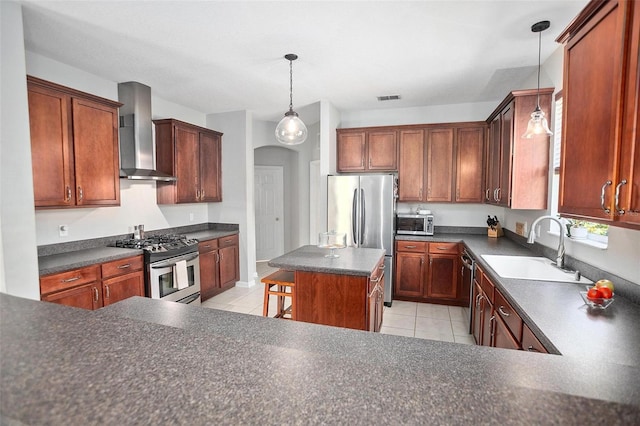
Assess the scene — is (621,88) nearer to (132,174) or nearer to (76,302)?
(76,302)

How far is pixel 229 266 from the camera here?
478 centimetres

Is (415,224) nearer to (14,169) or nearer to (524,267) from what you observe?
(524,267)

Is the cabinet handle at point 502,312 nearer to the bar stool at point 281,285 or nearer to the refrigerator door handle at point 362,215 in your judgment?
the bar stool at point 281,285

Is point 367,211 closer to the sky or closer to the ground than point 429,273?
Answer: closer to the sky

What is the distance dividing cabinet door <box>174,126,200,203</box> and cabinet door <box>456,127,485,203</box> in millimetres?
3681

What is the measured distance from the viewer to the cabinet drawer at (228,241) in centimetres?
457

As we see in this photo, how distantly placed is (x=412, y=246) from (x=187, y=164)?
327 centimetres

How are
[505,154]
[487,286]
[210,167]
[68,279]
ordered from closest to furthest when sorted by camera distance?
[487,286], [68,279], [505,154], [210,167]

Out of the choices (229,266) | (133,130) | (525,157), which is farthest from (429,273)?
(133,130)

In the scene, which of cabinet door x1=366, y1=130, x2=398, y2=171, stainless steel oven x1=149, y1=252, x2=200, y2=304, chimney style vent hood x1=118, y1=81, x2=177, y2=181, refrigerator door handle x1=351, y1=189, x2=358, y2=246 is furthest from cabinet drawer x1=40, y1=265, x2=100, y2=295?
cabinet door x1=366, y1=130, x2=398, y2=171

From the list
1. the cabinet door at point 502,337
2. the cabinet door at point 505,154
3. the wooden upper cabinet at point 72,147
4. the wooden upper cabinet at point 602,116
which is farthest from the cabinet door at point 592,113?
the wooden upper cabinet at point 72,147

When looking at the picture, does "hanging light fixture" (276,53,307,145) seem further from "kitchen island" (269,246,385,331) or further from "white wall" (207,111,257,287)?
"white wall" (207,111,257,287)

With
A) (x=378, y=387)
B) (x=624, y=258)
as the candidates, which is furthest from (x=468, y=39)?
(x=378, y=387)

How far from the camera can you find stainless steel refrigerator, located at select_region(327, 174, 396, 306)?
4090 mm
